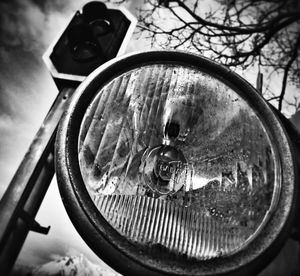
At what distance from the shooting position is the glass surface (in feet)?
1.96

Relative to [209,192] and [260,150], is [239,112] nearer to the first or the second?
[260,150]

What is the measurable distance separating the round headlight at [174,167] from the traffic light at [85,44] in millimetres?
542

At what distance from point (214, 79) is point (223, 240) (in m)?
0.45

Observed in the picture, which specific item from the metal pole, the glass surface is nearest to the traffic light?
the metal pole

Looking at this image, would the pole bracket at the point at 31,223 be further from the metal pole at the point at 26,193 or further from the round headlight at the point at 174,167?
the round headlight at the point at 174,167

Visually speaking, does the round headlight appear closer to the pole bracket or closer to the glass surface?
the glass surface

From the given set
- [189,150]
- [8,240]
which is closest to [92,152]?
[189,150]

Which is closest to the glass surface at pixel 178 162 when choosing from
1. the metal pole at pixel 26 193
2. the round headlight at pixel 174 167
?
the round headlight at pixel 174 167

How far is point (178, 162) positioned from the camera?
0.71 metres

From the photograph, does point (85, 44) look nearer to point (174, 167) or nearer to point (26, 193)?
point (26, 193)

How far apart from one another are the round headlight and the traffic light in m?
0.54

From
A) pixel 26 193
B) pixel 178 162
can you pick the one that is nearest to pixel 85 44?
pixel 26 193

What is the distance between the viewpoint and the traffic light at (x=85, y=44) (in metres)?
1.24

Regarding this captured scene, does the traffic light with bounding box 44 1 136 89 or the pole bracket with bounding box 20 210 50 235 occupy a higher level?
the traffic light with bounding box 44 1 136 89
